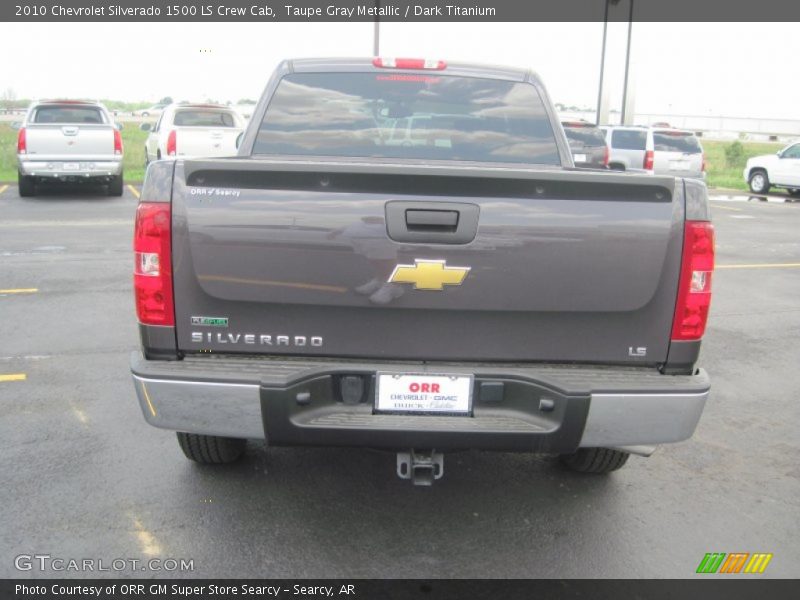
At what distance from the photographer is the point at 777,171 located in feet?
73.8

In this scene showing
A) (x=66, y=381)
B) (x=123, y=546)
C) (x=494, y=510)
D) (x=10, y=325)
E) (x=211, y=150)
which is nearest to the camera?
(x=123, y=546)

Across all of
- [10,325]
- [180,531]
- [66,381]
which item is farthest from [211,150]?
[180,531]

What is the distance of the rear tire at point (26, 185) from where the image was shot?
15659 mm

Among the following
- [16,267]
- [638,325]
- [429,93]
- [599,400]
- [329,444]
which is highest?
[429,93]

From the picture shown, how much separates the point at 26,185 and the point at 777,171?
65.0 feet

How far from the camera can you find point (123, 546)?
3.26 m

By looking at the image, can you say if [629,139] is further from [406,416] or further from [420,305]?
[406,416]

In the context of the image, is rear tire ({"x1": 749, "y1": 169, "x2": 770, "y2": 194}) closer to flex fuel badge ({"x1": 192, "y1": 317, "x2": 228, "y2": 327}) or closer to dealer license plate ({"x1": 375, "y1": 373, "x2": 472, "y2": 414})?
dealer license plate ({"x1": 375, "y1": 373, "x2": 472, "y2": 414})

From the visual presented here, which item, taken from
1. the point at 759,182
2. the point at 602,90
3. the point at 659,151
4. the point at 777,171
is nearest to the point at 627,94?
the point at 602,90

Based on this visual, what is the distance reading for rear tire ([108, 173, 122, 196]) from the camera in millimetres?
16344

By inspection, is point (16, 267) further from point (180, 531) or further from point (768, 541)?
point (768, 541)

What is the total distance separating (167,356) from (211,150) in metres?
12.5

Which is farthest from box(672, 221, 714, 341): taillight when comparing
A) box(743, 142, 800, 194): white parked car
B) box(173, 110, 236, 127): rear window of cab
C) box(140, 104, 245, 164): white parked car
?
box(743, 142, 800, 194): white parked car

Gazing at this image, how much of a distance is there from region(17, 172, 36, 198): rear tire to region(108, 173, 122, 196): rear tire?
1.48 metres
